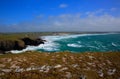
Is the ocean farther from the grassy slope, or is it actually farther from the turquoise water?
the grassy slope

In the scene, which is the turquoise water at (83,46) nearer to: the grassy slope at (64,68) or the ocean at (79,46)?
the ocean at (79,46)

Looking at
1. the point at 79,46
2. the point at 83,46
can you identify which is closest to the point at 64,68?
the point at 79,46

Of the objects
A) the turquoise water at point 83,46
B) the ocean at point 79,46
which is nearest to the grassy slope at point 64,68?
the ocean at point 79,46

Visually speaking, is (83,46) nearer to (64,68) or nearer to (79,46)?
(79,46)

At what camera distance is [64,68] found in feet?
34.0

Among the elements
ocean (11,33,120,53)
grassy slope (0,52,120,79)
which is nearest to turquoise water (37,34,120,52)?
ocean (11,33,120,53)

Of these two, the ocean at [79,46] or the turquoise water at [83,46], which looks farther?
the turquoise water at [83,46]

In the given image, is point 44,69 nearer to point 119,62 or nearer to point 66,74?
point 66,74

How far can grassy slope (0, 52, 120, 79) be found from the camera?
934 cm

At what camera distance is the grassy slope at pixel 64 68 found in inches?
368

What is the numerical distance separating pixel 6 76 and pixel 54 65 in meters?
3.78

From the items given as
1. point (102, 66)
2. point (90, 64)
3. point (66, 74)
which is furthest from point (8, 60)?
point (102, 66)

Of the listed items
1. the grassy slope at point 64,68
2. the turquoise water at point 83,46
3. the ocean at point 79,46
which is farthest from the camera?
the turquoise water at point 83,46

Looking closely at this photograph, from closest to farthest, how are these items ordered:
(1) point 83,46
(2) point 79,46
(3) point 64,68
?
(3) point 64,68 < (2) point 79,46 < (1) point 83,46
